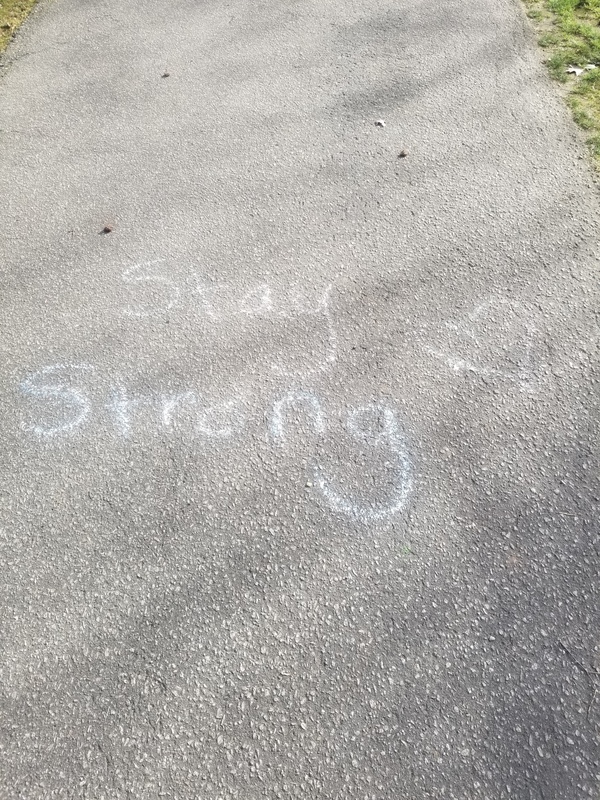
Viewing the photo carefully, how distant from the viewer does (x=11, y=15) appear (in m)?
6.23

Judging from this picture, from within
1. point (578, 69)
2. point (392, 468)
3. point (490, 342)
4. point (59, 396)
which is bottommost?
point (392, 468)

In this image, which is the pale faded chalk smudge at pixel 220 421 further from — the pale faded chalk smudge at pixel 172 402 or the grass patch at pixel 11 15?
the grass patch at pixel 11 15

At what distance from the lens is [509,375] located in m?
3.16

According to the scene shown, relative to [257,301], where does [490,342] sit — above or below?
below

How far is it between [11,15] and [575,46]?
559 cm

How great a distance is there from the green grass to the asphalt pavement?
0.13 m

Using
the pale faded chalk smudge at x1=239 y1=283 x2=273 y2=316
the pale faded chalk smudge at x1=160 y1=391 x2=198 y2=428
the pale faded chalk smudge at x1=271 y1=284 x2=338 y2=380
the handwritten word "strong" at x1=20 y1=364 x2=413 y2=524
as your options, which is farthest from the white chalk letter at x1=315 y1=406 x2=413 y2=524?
the pale faded chalk smudge at x1=239 y1=283 x2=273 y2=316

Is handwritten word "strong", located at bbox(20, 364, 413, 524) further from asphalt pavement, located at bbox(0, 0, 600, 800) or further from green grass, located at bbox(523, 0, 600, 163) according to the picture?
green grass, located at bbox(523, 0, 600, 163)

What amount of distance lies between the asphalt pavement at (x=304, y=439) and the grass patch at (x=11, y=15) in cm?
146

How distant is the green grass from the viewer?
4.54 metres

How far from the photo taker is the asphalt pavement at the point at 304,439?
2242 mm

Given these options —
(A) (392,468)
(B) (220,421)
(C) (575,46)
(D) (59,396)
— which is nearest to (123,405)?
(D) (59,396)

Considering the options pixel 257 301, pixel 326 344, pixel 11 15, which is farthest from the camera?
pixel 11 15

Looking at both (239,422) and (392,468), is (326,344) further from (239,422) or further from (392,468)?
(392,468)
